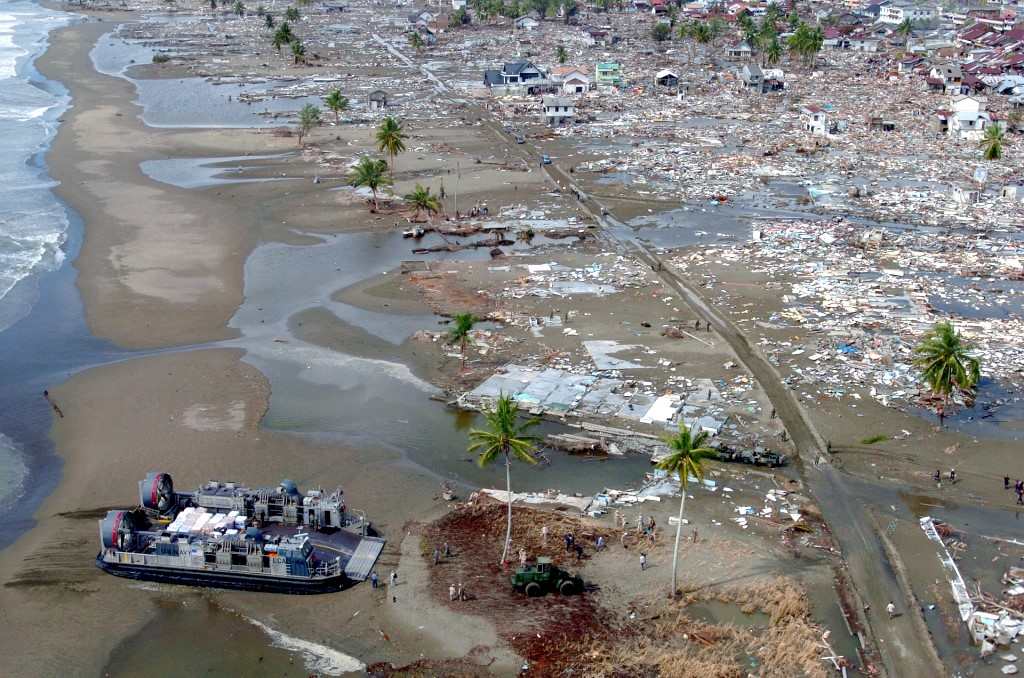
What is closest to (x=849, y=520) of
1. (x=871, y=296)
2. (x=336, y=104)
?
(x=871, y=296)

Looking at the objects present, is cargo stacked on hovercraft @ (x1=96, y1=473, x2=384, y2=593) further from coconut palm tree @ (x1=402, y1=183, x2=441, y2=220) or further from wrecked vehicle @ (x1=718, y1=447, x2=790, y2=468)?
coconut palm tree @ (x1=402, y1=183, x2=441, y2=220)

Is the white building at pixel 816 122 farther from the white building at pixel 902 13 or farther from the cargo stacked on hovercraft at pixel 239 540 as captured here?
the white building at pixel 902 13

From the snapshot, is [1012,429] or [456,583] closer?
[456,583]

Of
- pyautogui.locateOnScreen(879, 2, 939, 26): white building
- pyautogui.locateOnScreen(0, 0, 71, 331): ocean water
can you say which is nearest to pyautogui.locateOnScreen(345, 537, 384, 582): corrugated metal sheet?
pyautogui.locateOnScreen(0, 0, 71, 331): ocean water

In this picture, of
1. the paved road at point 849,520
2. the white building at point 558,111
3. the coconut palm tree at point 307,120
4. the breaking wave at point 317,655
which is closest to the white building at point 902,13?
the white building at point 558,111

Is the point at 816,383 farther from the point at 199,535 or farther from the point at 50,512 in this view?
the point at 50,512

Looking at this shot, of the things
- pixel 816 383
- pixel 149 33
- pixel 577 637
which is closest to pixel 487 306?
pixel 816 383
